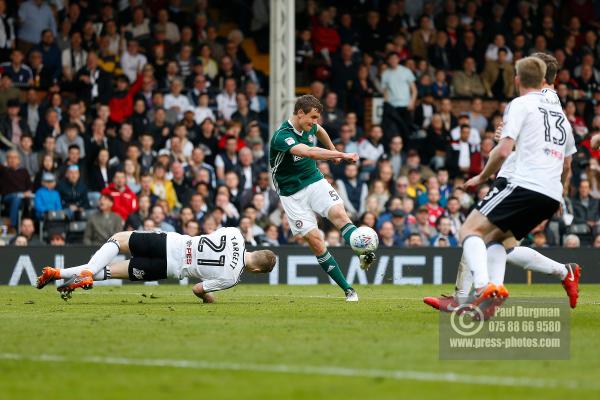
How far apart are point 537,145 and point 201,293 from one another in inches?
194

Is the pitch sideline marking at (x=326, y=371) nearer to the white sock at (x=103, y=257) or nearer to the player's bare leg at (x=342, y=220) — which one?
the white sock at (x=103, y=257)

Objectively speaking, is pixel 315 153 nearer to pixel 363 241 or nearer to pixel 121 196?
pixel 363 241

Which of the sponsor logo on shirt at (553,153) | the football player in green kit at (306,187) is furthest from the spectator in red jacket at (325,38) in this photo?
the sponsor logo on shirt at (553,153)

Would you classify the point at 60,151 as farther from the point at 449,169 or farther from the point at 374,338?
the point at 374,338

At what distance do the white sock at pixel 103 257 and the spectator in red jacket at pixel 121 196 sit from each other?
726 cm

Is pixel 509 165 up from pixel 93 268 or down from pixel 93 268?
up

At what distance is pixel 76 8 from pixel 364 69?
622 centimetres

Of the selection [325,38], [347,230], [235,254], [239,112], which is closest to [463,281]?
[347,230]

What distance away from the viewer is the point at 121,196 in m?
20.9

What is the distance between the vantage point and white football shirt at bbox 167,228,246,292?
44.0ft

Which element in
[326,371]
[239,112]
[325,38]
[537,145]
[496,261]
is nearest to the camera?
[326,371]

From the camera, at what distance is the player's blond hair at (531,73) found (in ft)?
34.1

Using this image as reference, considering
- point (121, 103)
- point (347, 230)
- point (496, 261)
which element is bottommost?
point (496, 261)

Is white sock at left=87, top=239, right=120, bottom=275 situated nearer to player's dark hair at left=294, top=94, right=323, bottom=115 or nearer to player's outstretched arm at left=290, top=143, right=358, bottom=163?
player's outstretched arm at left=290, top=143, right=358, bottom=163
